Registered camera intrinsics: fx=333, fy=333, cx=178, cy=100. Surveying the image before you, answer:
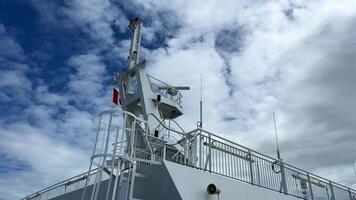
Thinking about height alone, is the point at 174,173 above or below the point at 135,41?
below

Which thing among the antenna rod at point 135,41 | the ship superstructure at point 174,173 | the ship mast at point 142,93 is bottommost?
the ship superstructure at point 174,173

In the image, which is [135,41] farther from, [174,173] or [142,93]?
[174,173]

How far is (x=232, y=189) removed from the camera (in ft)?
37.1

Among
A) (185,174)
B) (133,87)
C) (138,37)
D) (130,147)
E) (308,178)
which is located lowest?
(185,174)

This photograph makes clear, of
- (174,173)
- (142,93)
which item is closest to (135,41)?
(142,93)

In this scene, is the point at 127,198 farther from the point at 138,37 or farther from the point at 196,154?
the point at 138,37

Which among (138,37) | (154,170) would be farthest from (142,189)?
(138,37)

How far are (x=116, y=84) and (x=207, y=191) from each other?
10875 mm

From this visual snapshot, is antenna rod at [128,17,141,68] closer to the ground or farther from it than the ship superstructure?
farther from it

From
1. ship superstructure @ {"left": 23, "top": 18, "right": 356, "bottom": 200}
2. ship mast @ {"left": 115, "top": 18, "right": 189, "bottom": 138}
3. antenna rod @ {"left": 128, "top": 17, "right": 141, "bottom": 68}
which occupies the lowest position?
ship superstructure @ {"left": 23, "top": 18, "right": 356, "bottom": 200}

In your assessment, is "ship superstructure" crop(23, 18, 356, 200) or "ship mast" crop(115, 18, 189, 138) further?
"ship mast" crop(115, 18, 189, 138)

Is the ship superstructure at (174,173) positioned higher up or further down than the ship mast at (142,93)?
further down

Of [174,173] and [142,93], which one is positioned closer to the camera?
[174,173]

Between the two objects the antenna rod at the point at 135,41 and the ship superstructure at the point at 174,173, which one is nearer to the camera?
the ship superstructure at the point at 174,173
